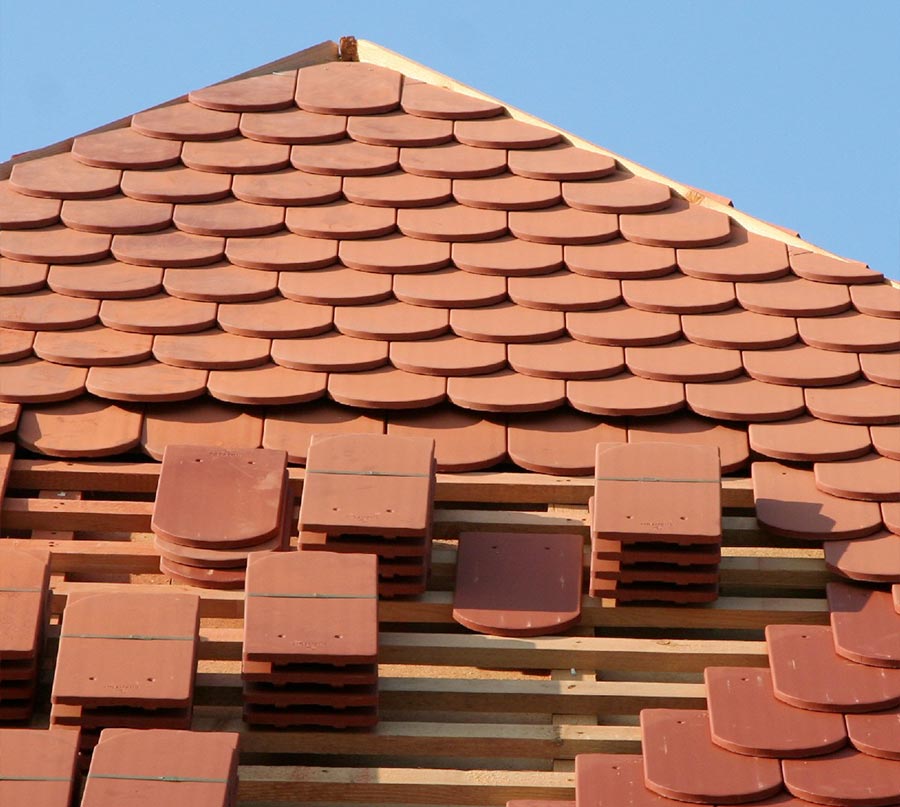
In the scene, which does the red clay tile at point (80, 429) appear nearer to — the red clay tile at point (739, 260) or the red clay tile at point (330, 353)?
the red clay tile at point (330, 353)

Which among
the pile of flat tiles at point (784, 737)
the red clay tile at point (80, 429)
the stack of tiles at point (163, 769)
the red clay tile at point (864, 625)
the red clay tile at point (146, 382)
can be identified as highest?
the red clay tile at point (146, 382)

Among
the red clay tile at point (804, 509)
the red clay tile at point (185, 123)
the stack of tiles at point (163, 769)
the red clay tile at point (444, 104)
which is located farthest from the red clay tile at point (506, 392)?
the stack of tiles at point (163, 769)

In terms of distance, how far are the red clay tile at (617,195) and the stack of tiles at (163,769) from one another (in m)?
2.84

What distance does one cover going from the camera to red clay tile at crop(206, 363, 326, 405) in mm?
6859

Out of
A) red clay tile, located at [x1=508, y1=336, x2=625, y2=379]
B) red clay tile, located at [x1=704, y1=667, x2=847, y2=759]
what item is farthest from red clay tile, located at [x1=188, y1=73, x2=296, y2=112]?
red clay tile, located at [x1=704, y1=667, x2=847, y2=759]

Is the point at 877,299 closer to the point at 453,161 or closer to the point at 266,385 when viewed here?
the point at 453,161

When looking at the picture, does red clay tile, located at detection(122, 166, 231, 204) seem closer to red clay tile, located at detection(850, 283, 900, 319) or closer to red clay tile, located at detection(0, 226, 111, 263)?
red clay tile, located at detection(0, 226, 111, 263)

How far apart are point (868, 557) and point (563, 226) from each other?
176cm

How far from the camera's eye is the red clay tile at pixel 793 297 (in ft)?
23.6

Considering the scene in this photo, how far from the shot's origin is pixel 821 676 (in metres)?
5.92

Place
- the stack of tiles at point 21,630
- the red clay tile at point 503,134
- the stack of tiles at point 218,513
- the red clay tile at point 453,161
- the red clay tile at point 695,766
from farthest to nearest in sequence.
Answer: the red clay tile at point 503,134 → the red clay tile at point 453,161 → the stack of tiles at point 218,513 → the stack of tiles at point 21,630 → the red clay tile at point 695,766

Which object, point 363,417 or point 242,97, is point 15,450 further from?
point 242,97

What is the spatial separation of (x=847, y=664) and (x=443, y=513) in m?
1.41

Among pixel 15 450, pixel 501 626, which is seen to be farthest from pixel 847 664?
pixel 15 450
